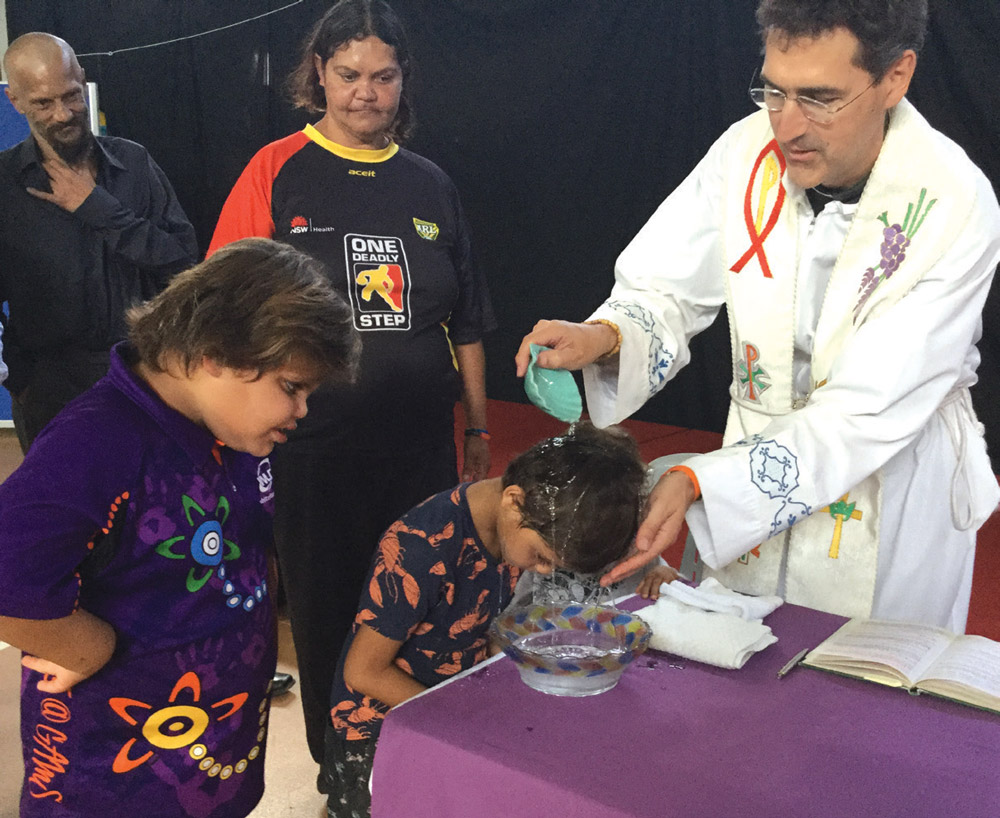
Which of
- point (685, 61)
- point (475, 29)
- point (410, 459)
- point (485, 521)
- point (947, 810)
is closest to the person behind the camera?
point (947, 810)

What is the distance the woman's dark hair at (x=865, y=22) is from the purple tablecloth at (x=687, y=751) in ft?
2.97

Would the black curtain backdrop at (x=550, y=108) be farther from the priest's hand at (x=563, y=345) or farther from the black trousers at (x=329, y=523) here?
the priest's hand at (x=563, y=345)

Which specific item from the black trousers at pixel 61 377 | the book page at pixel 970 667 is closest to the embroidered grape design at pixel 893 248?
the book page at pixel 970 667

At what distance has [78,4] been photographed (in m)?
7.53

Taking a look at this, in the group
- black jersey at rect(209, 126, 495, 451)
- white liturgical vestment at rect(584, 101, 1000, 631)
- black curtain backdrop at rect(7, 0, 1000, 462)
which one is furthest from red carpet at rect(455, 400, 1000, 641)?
white liturgical vestment at rect(584, 101, 1000, 631)

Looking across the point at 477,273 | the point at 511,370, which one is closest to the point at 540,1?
→ the point at 511,370

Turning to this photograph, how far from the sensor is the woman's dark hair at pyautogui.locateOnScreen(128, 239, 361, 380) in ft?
4.44

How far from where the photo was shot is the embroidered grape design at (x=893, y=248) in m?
1.67

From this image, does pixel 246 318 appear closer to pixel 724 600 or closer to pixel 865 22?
pixel 724 600

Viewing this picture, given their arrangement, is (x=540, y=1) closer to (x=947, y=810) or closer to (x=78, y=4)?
(x=78, y=4)

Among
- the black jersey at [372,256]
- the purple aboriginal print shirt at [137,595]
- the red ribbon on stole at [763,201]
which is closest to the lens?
the purple aboriginal print shirt at [137,595]

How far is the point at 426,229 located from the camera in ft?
7.93

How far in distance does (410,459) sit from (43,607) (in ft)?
3.99

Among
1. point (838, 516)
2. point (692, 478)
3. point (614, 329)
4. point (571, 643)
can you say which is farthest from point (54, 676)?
point (838, 516)
